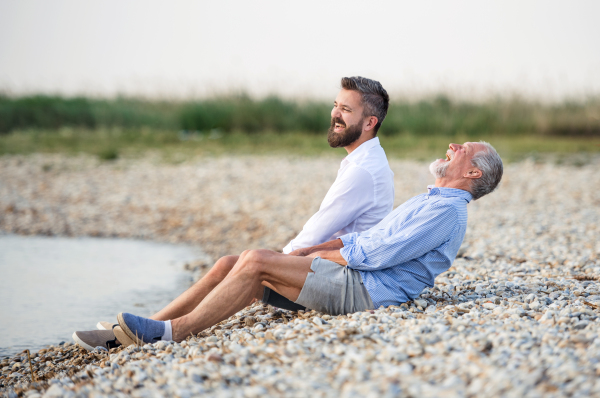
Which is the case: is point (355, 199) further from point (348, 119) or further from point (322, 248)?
point (348, 119)

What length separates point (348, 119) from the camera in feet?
11.7

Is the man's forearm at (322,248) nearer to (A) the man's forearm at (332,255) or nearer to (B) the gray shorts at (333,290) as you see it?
(A) the man's forearm at (332,255)

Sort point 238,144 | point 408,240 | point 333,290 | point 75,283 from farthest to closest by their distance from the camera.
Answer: point 238,144, point 75,283, point 333,290, point 408,240

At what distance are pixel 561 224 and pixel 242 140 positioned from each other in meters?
9.94

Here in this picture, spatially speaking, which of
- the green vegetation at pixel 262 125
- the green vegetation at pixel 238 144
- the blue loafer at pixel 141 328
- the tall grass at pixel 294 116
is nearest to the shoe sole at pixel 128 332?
the blue loafer at pixel 141 328

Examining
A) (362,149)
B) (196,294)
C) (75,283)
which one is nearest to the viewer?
(196,294)

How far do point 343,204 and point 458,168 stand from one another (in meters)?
0.69

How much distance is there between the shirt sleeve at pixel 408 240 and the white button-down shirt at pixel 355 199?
0.35 meters

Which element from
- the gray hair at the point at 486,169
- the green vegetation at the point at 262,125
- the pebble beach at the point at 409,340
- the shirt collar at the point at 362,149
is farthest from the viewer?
the green vegetation at the point at 262,125

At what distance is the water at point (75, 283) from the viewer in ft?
14.7

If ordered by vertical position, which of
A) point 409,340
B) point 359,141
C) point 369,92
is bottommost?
point 409,340

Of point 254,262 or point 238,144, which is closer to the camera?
point 254,262

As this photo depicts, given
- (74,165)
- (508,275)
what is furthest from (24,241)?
(508,275)

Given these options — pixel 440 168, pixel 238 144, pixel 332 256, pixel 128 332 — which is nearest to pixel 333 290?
pixel 332 256
